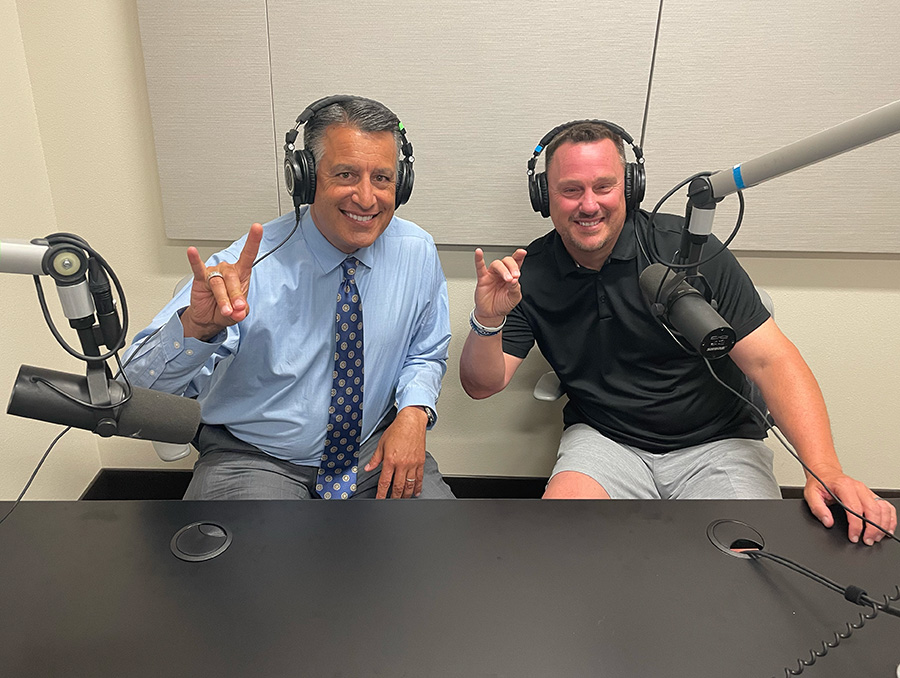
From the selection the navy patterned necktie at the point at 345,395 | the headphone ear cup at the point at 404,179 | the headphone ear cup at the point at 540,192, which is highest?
the headphone ear cup at the point at 404,179

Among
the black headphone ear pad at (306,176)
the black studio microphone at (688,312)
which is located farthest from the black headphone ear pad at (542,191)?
the black studio microphone at (688,312)

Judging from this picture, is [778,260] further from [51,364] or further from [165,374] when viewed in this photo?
[51,364]

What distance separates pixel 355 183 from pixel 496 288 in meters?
0.38

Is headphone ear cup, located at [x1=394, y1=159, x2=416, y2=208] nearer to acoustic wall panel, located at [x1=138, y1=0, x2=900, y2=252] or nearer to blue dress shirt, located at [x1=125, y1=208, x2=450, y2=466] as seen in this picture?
blue dress shirt, located at [x1=125, y1=208, x2=450, y2=466]

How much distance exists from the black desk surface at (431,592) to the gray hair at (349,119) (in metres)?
0.79

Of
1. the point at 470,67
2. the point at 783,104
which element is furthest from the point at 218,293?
the point at 783,104

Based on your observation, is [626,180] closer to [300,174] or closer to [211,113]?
[300,174]

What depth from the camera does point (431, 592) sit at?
2.68 ft

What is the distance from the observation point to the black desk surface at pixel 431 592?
2.38 feet

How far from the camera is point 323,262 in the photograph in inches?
56.7

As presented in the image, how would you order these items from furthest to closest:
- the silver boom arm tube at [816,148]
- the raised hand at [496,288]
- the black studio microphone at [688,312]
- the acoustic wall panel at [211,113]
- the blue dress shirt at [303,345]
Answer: the acoustic wall panel at [211,113]
the blue dress shirt at [303,345]
the raised hand at [496,288]
the black studio microphone at [688,312]
the silver boom arm tube at [816,148]

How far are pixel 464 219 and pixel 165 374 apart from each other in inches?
38.0

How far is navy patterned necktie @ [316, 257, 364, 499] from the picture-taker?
1438 mm

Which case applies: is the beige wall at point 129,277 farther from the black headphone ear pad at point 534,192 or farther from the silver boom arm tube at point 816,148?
the silver boom arm tube at point 816,148
